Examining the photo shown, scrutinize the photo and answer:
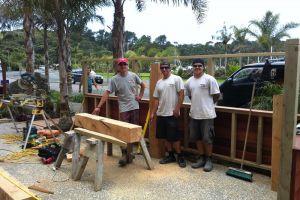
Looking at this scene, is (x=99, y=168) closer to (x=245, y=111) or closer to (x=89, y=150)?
(x=89, y=150)

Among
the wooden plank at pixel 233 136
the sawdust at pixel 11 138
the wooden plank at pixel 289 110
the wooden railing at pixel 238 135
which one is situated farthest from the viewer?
the sawdust at pixel 11 138

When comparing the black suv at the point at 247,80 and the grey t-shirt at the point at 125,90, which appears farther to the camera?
the black suv at the point at 247,80

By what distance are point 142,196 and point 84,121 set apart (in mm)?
1842

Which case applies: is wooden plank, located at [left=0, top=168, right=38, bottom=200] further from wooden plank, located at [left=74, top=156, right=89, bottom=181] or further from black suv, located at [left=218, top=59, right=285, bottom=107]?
black suv, located at [left=218, top=59, right=285, bottom=107]

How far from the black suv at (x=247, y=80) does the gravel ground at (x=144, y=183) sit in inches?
73.7

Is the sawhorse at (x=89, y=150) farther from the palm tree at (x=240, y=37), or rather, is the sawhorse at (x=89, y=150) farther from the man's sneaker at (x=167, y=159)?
the palm tree at (x=240, y=37)

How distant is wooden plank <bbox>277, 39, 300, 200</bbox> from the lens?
288 centimetres

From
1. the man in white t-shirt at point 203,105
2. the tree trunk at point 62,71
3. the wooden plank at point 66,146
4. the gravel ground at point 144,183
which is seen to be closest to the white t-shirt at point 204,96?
the man in white t-shirt at point 203,105

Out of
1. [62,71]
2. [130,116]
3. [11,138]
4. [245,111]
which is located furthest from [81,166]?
[62,71]

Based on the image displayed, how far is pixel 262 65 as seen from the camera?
6.78 metres

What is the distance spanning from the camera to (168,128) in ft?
18.0

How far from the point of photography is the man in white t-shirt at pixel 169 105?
5.40 m

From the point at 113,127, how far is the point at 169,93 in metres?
1.09

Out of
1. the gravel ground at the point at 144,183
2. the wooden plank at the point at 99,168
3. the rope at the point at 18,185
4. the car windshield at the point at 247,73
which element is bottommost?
the gravel ground at the point at 144,183
